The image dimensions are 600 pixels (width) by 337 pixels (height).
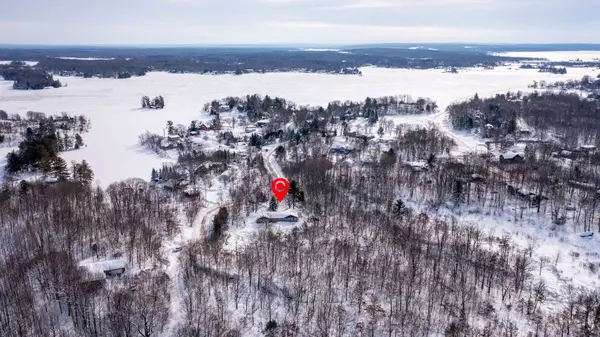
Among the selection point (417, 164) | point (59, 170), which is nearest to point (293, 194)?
point (417, 164)

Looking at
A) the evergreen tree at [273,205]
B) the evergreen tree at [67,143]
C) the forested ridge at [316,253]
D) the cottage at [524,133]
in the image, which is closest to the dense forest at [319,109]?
the cottage at [524,133]

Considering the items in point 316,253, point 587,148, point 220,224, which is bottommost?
point 316,253

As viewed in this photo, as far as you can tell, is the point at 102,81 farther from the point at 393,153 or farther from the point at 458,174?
the point at 458,174

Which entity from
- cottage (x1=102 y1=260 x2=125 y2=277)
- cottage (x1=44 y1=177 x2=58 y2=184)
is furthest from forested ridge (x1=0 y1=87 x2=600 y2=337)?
cottage (x1=44 y1=177 x2=58 y2=184)

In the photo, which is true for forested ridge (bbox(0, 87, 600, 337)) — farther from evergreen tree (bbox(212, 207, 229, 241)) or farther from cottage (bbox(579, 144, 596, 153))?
cottage (bbox(579, 144, 596, 153))

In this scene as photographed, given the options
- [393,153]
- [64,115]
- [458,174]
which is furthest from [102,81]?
[458,174]

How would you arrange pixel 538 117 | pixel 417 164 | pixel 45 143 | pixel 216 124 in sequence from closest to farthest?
pixel 417 164 < pixel 45 143 < pixel 538 117 < pixel 216 124

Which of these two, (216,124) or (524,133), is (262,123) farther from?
(524,133)
